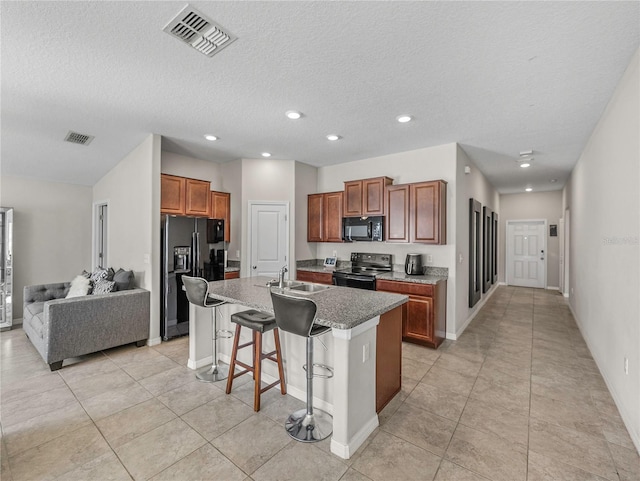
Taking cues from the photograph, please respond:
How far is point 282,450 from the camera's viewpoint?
6.48 feet

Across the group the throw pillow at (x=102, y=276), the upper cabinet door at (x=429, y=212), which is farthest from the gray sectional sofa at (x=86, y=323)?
the upper cabinet door at (x=429, y=212)

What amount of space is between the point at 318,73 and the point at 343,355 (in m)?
2.15

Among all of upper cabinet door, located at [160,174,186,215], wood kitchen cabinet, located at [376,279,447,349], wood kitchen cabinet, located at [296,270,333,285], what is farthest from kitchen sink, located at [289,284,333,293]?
upper cabinet door, located at [160,174,186,215]

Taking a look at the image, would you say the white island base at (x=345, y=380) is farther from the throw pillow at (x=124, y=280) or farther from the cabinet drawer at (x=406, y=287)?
the throw pillow at (x=124, y=280)

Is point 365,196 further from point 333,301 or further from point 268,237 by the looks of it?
point 333,301

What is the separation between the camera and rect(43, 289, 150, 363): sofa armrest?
3.15 meters

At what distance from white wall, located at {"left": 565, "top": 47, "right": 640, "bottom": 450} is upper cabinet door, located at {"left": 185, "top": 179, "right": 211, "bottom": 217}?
4.78 m

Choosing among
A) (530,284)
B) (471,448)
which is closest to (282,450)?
(471,448)

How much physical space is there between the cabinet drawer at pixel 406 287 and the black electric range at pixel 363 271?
13 cm

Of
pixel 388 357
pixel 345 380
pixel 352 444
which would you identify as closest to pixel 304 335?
pixel 345 380

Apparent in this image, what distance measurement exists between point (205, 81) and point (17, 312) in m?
5.10

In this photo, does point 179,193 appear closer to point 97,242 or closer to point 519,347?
point 97,242

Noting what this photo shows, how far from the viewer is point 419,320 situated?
382cm

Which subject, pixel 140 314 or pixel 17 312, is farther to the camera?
pixel 17 312
